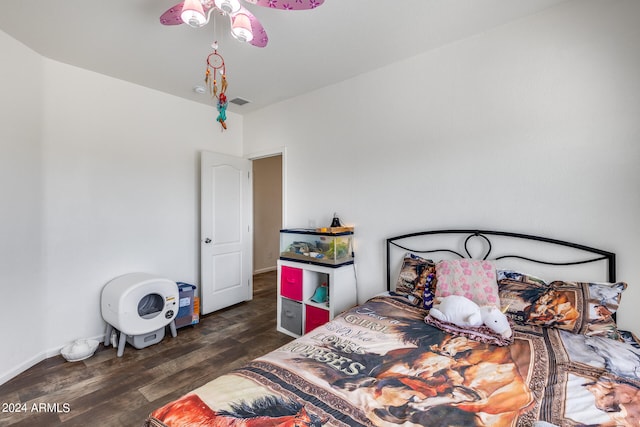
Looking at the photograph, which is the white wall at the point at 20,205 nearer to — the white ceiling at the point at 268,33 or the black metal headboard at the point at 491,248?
the white ceiling at the point at 268,33

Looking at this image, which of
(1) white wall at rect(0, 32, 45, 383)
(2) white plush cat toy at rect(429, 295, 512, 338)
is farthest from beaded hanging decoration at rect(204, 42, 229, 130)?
(2) white plush cat toy at rect(429, 295, 512, 338)

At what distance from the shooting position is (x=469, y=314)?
1.63 meters

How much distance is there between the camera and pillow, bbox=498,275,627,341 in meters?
1.52

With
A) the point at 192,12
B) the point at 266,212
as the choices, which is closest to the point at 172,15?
the point at 192,12

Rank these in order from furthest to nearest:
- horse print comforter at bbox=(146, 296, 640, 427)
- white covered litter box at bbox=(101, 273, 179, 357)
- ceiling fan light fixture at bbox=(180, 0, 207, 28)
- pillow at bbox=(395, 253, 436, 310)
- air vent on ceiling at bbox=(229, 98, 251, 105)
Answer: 1. air vent on ceiling at bbox=(229, 98, 251, 105)
2. white covered litter box at bbox=(101, 273, 179, 357)
3. pillow at bbox=(395, 253, 436, 310)
4. ceiling fan light fixture at bbox=(180, 0, 207, 28)
5. horse print comforter at bbox=(146, 296, 640, 427)

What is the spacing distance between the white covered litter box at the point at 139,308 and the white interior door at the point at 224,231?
0.64m

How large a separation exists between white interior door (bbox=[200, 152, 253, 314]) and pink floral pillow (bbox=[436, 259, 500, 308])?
2630 millimetres

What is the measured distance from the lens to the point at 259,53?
2.46 m

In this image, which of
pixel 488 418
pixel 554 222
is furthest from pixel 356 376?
pixel 554 222

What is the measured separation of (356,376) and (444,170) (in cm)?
174

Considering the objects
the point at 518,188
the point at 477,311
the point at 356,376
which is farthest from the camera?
the point at 518,188

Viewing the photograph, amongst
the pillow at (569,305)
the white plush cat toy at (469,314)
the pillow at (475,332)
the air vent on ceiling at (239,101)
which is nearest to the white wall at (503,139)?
the pillow at (569,305)

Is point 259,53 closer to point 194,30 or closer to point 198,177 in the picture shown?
point 194,30

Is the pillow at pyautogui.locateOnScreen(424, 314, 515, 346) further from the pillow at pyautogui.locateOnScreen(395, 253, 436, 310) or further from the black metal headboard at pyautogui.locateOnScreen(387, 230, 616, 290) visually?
the black metal headboard at pyautogui.locateOnScreen(387, 230, 616, 290)
